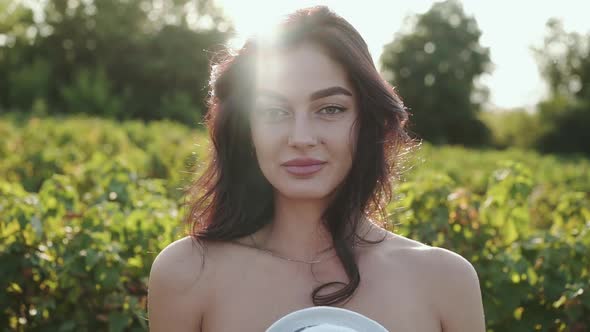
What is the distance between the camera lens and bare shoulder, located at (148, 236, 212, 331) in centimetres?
229

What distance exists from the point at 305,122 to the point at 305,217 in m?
0.36

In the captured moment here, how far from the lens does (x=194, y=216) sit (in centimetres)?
253

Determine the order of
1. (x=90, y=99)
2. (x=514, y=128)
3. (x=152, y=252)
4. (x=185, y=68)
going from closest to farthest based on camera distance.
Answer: (x=152, y=252) → (x=90, y=99) → (x=185, y=68) → (x=514, y=128)

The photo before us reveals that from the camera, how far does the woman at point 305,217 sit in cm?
222

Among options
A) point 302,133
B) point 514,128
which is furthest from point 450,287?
point 514,128

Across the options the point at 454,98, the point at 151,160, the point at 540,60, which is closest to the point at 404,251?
the point at 151,160

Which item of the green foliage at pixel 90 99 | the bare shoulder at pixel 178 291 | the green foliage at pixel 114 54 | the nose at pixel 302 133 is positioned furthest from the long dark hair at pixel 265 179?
the green foliage at pixel 114 54

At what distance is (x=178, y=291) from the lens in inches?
90.4

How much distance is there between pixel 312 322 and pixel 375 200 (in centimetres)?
75

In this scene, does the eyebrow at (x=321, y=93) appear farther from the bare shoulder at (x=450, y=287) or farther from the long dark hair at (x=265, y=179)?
→ the bare shoulder at (x=450, y=287)

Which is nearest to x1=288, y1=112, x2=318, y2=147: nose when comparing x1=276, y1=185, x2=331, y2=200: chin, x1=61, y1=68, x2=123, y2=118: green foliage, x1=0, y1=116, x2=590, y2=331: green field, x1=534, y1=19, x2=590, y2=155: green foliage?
x1=276, y1=185, x2=331, y2=200: chin

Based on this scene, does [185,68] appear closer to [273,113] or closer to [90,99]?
[90,99]

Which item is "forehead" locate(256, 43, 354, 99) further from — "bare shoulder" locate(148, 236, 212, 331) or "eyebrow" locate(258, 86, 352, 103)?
"bare shoulder" locate(148, 236, 212, 331)

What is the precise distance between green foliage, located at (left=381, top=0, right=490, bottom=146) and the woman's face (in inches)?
1761
